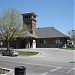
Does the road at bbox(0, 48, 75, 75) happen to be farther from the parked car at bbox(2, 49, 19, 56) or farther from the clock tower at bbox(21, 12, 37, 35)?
the clock tower at bbox(21, 12, 37, 35)

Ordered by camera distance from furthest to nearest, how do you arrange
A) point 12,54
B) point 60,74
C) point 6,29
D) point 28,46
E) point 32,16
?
1. point 32,16
2. point 28,46
3. point 6,29
4. point 12,54
5. point 60,74

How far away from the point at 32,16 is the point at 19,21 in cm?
1934

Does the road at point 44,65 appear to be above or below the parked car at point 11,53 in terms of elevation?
below

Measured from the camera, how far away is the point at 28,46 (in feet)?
219

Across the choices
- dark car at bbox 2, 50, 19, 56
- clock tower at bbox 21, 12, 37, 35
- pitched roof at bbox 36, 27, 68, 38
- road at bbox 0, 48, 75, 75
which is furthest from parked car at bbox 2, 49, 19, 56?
pitched roof at bbox 36, 27, 68, 38

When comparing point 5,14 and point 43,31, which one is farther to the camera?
point 43,31

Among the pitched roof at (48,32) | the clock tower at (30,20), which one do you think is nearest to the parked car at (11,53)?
the clock tower at (30,20)

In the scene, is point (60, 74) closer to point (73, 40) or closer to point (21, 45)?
point (21, 45)

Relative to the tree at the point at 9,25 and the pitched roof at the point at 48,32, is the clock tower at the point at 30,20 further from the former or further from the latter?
the tree at the point at 9,25

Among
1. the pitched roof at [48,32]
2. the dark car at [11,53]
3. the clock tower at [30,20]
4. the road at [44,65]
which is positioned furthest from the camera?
the pitched roof at [48,32]

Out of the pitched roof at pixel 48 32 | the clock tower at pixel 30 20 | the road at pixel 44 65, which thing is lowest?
the road at pixel 44 65

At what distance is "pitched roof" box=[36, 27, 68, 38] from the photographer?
71706 millimetres

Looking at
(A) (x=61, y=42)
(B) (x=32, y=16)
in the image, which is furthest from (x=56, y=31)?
(B) (x=32, y=16)

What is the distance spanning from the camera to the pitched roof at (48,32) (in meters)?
71.7
